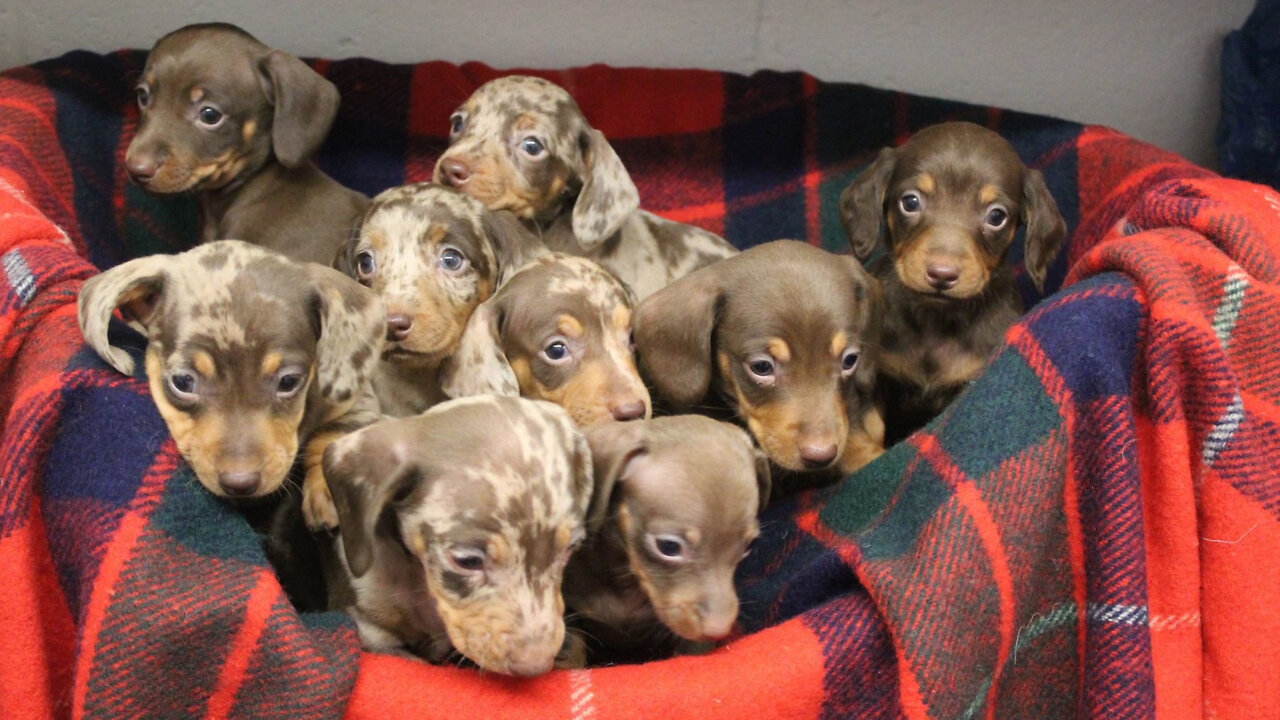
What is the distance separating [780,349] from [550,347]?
0.64 meters

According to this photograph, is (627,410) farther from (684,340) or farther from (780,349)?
(780,349)

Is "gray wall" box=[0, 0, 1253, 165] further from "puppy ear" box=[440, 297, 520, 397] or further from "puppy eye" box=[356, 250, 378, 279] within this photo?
"puppy ear" box=[440, 297, 520, 397]

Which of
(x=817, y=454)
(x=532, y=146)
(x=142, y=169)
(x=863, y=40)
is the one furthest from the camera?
(x=863, y=40)

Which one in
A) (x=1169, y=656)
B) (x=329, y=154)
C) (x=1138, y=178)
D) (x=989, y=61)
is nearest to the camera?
(x=1169, y=656)

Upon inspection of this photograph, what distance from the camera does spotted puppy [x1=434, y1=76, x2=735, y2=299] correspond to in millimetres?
3832

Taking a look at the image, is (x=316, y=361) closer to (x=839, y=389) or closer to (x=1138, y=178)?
(x=839, y=389)

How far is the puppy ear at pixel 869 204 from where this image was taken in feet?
12.1

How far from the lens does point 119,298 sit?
2.59m

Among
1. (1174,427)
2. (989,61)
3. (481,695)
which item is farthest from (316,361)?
(989,61)

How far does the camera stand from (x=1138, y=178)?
3.72 meters

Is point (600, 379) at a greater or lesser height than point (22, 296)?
lesser

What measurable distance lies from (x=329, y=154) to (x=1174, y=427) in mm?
3244

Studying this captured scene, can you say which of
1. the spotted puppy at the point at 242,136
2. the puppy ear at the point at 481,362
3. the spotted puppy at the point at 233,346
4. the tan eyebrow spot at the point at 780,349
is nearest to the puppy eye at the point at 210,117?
the spotted puppy at the point at 242,136

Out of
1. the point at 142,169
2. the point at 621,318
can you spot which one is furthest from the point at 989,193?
the point at 142,169
